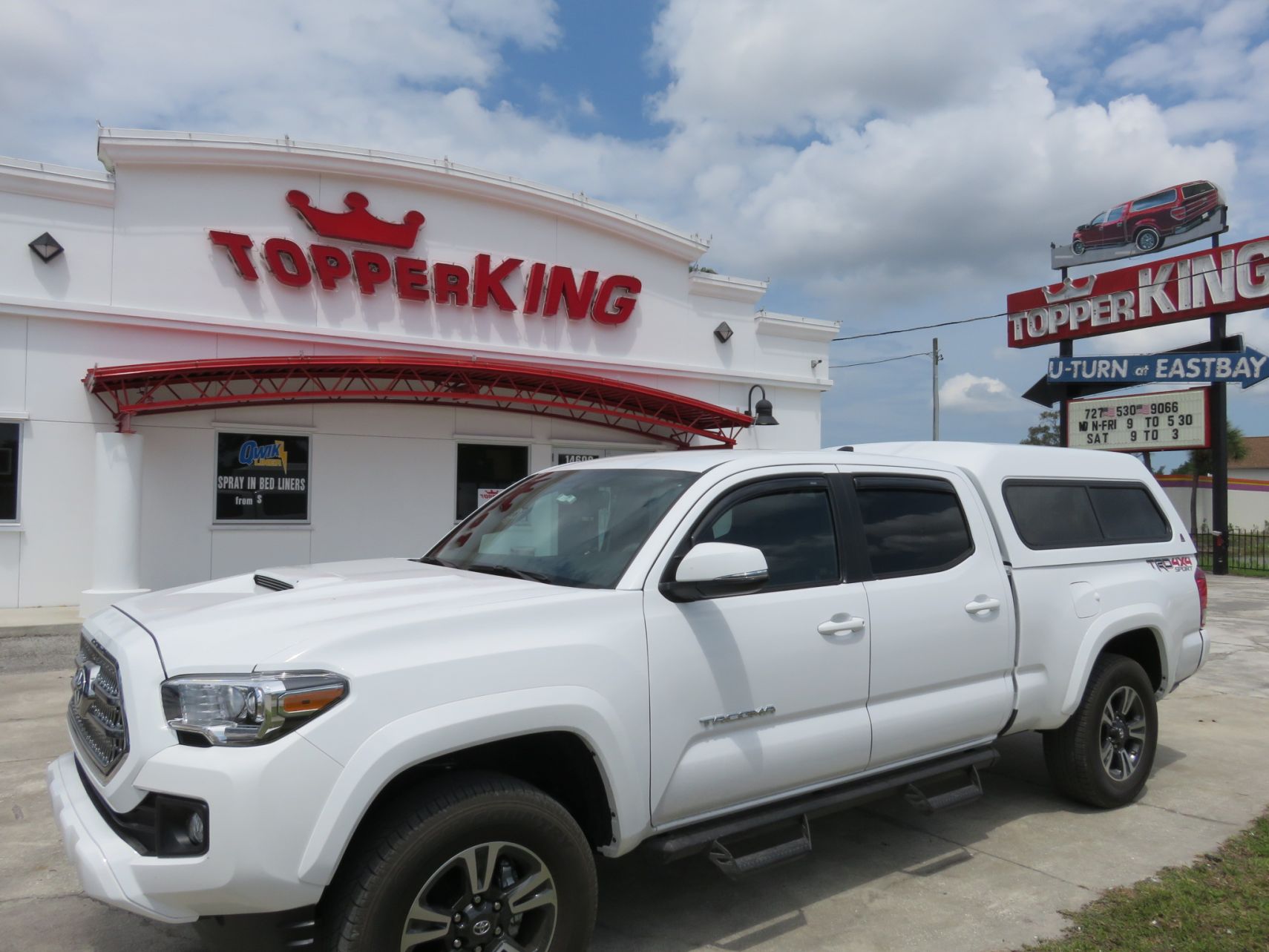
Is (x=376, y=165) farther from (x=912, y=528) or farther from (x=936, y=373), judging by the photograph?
(x=936, y=373)

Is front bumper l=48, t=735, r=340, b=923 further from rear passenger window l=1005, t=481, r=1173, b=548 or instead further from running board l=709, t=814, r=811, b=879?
rear passenger window l=1005, t=481, r=1173, b=548

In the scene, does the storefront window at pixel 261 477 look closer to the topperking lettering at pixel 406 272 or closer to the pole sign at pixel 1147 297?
the topperking lettering at pixel 406 272

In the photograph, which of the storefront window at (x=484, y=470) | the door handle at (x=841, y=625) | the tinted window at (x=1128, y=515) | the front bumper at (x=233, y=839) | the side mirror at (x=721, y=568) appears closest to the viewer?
the front bumper at (x=233, y=839)

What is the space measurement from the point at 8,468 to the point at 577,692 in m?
10.6

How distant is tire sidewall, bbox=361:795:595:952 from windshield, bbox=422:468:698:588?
2.84ft

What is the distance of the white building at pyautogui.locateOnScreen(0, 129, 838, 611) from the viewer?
426 inches

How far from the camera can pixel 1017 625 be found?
455 centimetres

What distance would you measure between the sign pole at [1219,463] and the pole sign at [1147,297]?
524mm

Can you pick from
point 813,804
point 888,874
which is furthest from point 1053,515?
point 813,804

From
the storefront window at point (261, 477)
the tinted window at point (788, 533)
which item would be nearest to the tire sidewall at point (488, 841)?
the tinted window at point (788, 533)

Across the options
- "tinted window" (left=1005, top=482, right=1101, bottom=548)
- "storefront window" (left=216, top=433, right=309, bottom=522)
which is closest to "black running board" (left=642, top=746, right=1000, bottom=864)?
"tinted window" (left=1005, top=482, right=1101, bottom=548)

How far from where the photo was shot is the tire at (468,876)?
2578 mm

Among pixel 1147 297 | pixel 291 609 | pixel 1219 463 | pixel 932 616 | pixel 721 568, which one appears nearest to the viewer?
pixel 291 609

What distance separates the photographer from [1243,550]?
2330cm
